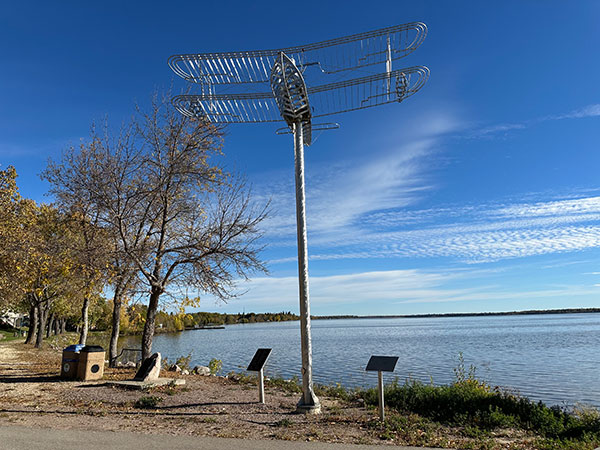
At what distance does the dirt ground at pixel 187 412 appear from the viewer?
293 inches

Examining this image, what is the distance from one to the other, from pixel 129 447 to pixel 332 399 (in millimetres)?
5320

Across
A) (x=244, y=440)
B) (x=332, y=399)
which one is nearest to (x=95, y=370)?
(x=332, y=399)

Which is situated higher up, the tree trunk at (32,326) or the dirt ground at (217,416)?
the tree trunk at (32,326)

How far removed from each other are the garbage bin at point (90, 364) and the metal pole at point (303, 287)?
6.78 m

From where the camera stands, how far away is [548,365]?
76.3ft

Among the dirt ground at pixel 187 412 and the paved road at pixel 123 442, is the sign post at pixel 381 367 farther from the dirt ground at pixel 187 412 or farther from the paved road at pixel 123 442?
the paved road at pixel 123 442

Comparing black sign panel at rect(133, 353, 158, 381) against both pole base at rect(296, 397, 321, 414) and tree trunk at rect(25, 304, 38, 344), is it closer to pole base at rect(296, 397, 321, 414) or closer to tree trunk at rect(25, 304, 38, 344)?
pole base at rect(296, 397, 321, 414)

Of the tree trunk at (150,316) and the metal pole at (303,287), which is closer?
the metal pole at (303,287)

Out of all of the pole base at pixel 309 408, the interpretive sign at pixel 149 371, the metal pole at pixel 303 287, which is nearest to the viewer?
the pole base at pixel 309 408

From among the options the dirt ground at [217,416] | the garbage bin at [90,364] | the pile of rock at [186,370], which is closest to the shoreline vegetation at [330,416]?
the dirt ground at [217,416]

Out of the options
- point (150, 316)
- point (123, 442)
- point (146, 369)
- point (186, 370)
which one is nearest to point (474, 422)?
point (123, 442)

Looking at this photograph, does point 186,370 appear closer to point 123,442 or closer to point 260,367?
point 260,367

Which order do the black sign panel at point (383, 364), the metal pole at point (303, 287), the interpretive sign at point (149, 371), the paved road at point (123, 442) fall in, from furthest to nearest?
1. the interpretive sign at point (149, 371)
2. the metal pole at point (303, 287)
3. the black sign panel at point (383, 364)
4. the paved road at point (123, 442)

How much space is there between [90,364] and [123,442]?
7.13 metres
